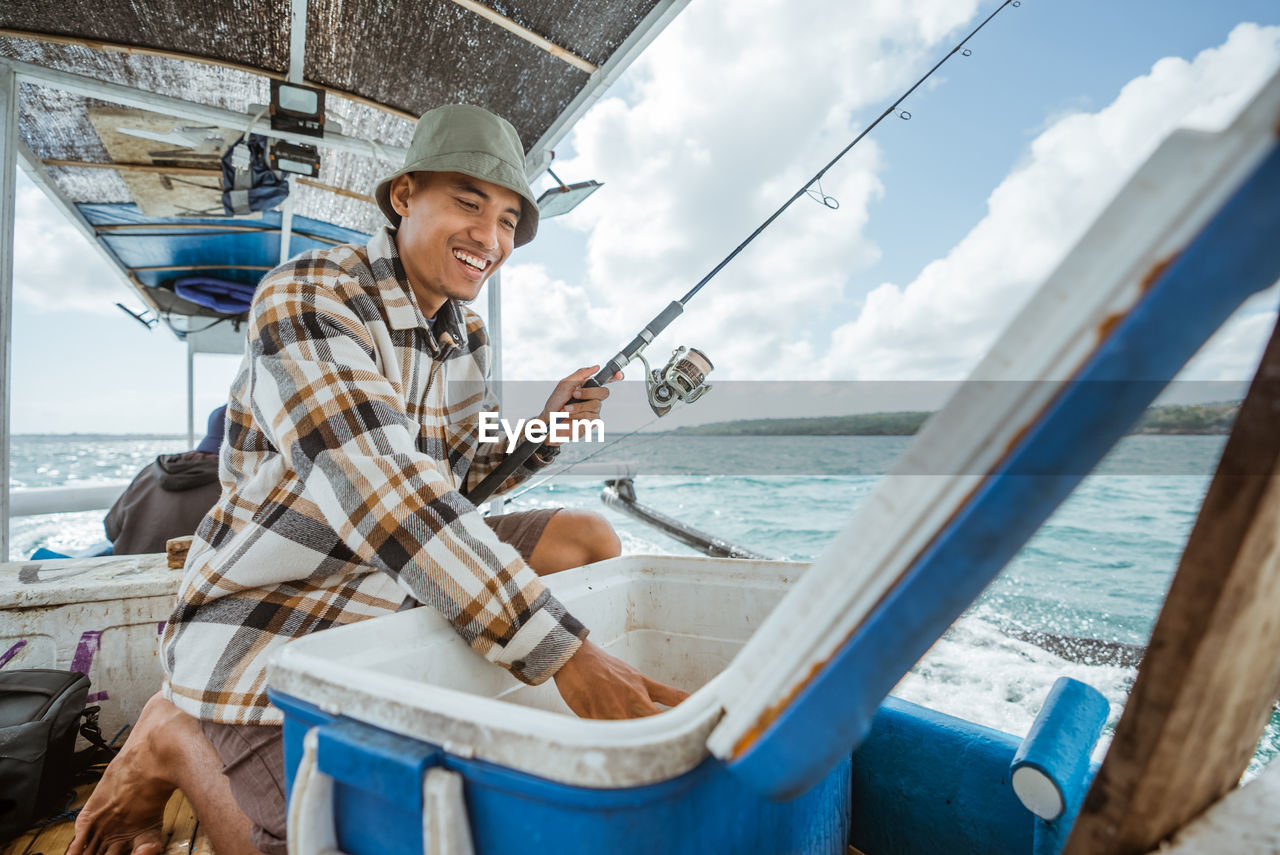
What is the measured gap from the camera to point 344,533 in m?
0.81

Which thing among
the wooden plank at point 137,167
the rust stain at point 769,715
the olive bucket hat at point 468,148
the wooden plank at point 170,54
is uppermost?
the wooden plank at point 170,54

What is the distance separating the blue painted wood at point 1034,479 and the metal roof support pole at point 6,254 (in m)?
2.53

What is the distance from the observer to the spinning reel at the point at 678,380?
177cm

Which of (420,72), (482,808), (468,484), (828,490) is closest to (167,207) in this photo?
(420,72)

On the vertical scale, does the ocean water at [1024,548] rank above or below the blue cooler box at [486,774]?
below

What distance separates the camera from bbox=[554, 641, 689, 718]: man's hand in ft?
2.38

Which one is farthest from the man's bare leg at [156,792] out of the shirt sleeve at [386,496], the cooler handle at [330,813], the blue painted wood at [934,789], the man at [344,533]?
the blue painted wood at [934,789]

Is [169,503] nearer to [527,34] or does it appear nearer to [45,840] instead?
[45,840]

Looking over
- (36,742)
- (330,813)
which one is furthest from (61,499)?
(330,813)

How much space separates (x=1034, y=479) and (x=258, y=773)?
3.37 feet

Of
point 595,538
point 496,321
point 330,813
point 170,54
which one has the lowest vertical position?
point 330,813

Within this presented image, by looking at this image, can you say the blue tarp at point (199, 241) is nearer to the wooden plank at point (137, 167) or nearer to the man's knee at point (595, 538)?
the wooden plank at point (137, 167)

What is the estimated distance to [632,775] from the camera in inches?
16.6

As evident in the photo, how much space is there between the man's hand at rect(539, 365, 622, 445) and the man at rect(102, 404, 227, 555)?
1540mm
